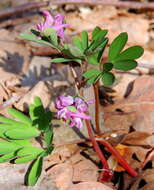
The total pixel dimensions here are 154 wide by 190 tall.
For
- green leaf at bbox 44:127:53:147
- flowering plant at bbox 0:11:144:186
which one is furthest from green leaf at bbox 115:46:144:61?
green leaf at bbox 44:127:53:147

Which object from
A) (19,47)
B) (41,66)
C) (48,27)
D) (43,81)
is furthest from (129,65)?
(19,47)

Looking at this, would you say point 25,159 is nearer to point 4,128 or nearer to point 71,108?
point 4,128

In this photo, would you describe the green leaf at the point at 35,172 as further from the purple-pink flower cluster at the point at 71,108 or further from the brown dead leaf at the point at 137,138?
the brown dead leaf at the point at 137,138

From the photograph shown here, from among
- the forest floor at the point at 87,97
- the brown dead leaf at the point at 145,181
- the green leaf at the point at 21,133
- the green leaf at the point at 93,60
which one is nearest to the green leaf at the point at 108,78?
the green leaf at the point at 93,60

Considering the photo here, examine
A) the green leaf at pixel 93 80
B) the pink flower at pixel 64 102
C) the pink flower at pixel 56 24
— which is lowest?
the pink flower at pixel 64 102

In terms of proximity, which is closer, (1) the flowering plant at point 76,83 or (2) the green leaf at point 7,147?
(1) the flowering plant at point 76,83

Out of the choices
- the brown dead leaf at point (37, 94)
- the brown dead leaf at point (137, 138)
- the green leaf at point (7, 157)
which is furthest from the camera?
the brown dead leaf at point (37, 94)

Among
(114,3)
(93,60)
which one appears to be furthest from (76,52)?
(114,3)

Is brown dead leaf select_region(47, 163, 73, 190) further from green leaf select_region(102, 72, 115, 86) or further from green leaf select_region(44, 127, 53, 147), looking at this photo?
green leaf select_region(102, 72, 115, 86)
